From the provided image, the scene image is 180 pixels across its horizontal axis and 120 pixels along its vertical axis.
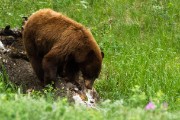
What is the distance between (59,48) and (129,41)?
505 centimetres

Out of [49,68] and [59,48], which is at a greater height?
[59,48]

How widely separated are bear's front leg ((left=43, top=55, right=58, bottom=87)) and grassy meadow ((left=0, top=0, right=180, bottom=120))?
0.35 m

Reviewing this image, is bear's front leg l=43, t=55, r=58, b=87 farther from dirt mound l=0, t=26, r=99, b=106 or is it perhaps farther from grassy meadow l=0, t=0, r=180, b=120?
grassy meadow l=0, t=0, r=180, b=120

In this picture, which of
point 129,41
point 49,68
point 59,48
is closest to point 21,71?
point 49,68

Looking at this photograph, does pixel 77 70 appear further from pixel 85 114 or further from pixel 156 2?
pixel 156 2

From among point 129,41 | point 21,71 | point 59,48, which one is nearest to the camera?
point 59,48

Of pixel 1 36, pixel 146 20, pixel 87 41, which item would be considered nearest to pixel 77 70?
pixel 87 41

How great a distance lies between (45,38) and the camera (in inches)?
344

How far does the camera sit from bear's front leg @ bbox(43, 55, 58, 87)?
8383 millimetres

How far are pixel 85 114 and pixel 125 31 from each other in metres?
9.07

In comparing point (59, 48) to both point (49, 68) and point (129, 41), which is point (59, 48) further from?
point (129, 41)

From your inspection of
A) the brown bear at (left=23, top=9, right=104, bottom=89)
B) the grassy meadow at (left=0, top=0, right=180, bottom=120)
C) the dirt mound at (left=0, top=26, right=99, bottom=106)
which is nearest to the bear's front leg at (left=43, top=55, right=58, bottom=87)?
the brown bear at (left=23, top=9, right=104, bottom=89)

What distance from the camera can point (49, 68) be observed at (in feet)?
27.8

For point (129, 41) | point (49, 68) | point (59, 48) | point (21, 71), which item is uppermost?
point (59, 48)
